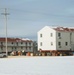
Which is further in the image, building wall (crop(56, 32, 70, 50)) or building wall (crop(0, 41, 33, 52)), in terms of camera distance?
building wall (crop(0, 41, 33, 52))

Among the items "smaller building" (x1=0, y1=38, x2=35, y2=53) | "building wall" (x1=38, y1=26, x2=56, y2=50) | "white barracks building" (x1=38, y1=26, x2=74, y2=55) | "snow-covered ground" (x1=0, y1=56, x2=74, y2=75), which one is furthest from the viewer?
"smaller building" (x1=0, y1=38, x2=35, y2=53)

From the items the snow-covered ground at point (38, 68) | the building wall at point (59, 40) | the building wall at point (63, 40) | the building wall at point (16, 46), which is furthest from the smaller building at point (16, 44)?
the snow-covered ground at point (38, 68)

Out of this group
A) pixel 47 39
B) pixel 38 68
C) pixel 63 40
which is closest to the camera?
pixel 38 68

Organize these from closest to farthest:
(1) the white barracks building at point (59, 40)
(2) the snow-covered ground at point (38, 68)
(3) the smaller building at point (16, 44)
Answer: (2) the snow-covered ground at point (38, 68), (1) the white barracks building at point (59, 40), (3) the smaller building at point (16, 44)

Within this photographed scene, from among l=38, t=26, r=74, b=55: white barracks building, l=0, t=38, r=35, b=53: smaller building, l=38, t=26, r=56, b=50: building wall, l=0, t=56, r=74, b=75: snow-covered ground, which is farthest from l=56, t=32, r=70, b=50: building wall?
l=0, t=56, r=74, b=75: snow-covered ground

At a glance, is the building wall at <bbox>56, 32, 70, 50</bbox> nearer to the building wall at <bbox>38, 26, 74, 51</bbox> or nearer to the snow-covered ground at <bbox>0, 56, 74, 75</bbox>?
the building wall at <bbox>38, 26, 74, 51</bbox>

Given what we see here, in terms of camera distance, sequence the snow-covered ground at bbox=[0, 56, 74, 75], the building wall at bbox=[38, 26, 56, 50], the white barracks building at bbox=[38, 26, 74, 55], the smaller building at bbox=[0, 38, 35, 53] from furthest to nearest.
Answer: the smaller building at bbox=[0, 38, 35, 53] → the building wall at bbox=[38, 26, 56, 50] → the white barracks building at bbox=[38, 26, 74, 55] → the snow-covered ground at bbox=[0, 56, 74, 75]

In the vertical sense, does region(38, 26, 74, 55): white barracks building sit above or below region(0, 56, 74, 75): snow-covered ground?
above

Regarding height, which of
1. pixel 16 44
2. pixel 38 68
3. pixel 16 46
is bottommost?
pixel 38 68

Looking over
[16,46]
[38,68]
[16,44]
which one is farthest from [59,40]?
[38,68]

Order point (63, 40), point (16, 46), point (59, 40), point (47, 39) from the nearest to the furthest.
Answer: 1. point (59, 40)
2. point (63, 40)
3. point (47, 39)
4. point (16, 46)

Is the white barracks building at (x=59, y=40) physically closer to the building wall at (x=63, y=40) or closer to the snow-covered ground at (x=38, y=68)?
the building wall at (x=63, y=40)

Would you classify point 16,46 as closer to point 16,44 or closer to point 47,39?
point 16,44

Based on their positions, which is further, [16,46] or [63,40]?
[16,46]
